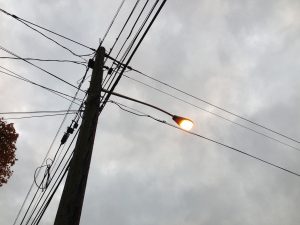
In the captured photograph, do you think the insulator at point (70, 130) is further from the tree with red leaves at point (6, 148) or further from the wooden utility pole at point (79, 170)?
the tree with red leaves at point (6, 148)

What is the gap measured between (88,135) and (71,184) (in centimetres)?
103

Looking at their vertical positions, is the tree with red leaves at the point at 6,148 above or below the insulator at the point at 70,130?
above

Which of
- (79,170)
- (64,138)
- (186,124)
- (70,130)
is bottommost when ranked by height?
(79,170)

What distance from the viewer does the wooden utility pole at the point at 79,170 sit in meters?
4.77

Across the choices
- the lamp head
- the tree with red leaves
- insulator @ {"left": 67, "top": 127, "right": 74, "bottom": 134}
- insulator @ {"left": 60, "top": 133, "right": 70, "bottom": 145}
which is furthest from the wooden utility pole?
the tree with red leaves

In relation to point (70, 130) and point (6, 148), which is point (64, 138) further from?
point (6, 148)

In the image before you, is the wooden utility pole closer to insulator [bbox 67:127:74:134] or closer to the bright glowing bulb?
the bright glowing bulb

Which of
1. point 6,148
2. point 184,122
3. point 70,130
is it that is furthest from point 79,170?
point 6,148

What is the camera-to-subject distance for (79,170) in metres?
5.25

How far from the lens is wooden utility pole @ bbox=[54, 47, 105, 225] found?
15.6 ft

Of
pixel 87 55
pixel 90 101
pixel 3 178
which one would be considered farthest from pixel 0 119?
pixel 90 101

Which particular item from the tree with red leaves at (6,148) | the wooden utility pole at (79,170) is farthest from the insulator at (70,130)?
the tree with red leaves at (6,148)

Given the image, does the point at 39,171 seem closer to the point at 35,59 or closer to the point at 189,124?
the point at 35,59

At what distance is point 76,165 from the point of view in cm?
530
